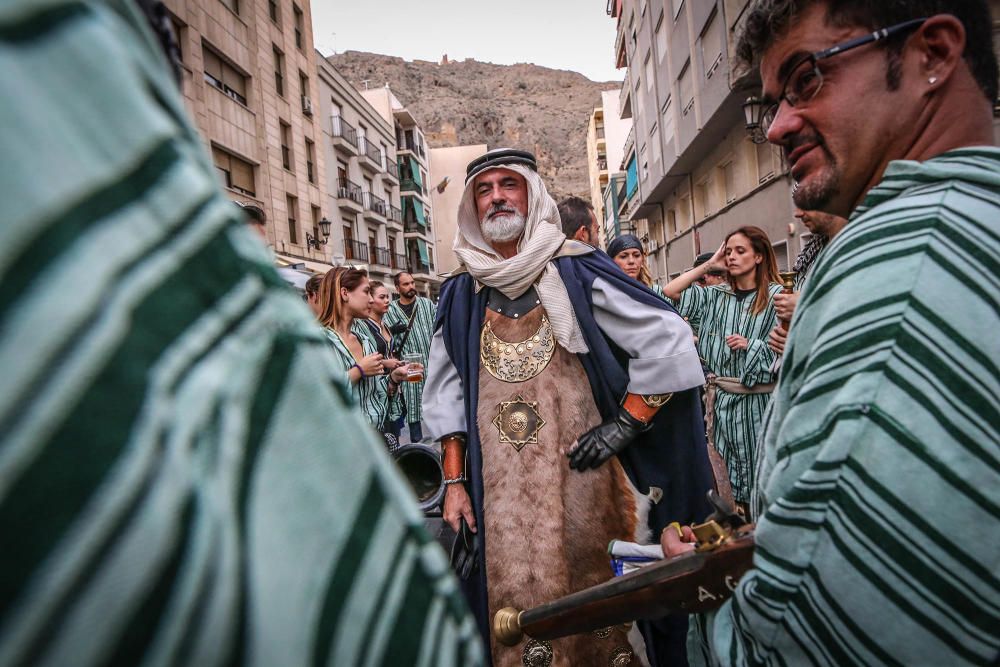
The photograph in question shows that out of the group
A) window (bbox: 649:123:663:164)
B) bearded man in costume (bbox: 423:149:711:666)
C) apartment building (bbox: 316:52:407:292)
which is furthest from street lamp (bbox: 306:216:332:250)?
bearded man in costume (bbox: 423:149:711:666)

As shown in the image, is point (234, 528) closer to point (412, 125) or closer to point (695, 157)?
point (695, 157)

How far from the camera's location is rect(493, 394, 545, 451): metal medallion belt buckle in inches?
89.7

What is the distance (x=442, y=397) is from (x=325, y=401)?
232 cm

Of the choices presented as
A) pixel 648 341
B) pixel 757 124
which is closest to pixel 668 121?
pixel 648 341

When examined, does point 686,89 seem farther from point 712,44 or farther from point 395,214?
point 395,214

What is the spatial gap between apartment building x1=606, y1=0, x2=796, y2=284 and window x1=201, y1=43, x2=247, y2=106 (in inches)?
533

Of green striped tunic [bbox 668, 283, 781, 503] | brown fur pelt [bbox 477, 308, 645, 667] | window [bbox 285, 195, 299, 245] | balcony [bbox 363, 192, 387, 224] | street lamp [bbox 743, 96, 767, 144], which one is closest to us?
street lamp [bbox 743, 96, 767, 144]

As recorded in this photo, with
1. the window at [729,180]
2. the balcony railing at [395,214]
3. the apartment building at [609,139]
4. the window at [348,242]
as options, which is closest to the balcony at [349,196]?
the window at [348,242]

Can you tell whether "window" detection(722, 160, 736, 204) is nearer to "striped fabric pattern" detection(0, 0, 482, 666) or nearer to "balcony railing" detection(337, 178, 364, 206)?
"striped fabric pattern" detection(0, 0, 482, 666)

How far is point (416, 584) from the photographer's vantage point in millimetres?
363

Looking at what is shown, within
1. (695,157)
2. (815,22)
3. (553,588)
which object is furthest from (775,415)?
(695,157)

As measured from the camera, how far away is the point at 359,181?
28672 millimetres

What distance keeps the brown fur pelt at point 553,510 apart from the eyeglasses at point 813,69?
141 centimetres

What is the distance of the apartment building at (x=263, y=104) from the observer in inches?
595
